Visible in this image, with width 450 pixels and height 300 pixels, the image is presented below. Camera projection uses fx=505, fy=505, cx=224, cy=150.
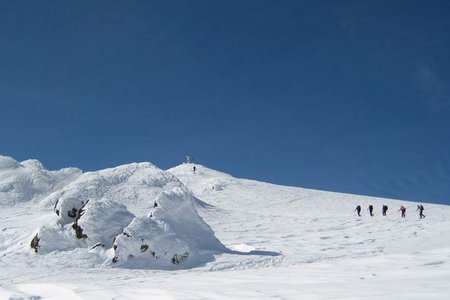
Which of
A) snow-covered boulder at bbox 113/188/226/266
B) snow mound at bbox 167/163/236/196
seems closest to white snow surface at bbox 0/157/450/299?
snow-covered boulder at bbox 113/188/226/266

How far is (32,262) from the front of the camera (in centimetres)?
1798

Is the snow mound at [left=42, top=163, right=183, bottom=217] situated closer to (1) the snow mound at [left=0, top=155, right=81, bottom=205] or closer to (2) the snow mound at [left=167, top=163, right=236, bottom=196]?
(1) the snow mound at [left=0, top=155, right=81, bottom=205]

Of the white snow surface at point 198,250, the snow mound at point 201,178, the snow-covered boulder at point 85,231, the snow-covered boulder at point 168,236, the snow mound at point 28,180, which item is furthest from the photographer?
the snow mound at point 201,178

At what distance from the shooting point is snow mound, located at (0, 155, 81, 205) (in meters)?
41.2

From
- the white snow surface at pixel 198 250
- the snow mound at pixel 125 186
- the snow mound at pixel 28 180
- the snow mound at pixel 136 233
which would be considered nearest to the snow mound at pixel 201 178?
the snow mound at pixel 125 186

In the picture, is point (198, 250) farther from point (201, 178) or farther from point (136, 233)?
point (201, 178)

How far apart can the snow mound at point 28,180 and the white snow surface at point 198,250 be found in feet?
0.63

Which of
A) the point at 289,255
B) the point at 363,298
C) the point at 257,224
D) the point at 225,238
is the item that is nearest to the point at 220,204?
the point at 257,224

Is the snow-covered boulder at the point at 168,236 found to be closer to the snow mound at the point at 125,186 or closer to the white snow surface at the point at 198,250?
the white snow surface at the point at 198,250

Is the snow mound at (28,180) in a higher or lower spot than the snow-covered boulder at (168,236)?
higher

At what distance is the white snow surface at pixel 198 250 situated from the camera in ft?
30.7

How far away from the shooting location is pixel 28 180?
45.5 meters

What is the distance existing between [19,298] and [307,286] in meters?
5.87

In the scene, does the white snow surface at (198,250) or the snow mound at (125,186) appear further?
the snow mound at (125,186)
